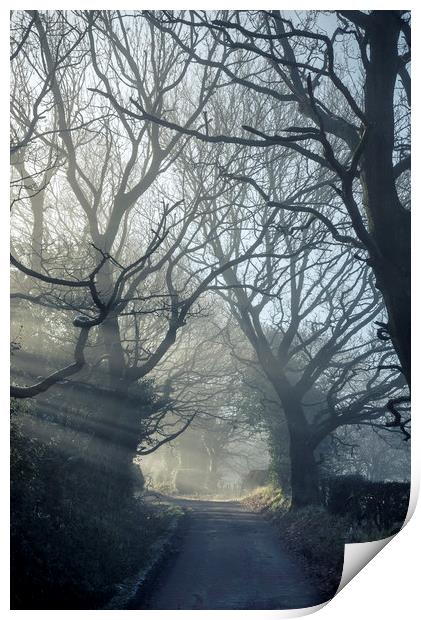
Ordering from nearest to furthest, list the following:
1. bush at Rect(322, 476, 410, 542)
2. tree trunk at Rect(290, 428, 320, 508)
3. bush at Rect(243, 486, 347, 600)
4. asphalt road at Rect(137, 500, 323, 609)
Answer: asphalt road at Rect(137, 500, 323, 609) → bush at Rect(243, 486, 347, 600) → bush at Rect(322, 476, 410, 542) → tree trunk at Rect(290, 428, 320, 508)

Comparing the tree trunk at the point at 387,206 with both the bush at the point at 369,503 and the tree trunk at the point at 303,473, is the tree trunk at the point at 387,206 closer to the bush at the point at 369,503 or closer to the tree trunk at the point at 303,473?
the bush at the point at 369,503

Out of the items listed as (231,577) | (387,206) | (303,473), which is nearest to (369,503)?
(231,577)

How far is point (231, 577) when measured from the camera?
8.12 meters

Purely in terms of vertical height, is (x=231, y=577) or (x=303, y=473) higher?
(x=303, y=473)

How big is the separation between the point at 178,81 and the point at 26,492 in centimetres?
680

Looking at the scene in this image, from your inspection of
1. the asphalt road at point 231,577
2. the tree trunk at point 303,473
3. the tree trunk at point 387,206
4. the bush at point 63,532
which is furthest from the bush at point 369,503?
the bush at point 63,532

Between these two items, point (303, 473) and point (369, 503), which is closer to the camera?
point (369, 503)

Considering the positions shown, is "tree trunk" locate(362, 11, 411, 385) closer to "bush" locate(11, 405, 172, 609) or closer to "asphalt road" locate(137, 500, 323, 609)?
"asphalt road" locate(137, 500, 323, 609)

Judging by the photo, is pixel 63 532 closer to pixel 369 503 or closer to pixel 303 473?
pixel 369 503

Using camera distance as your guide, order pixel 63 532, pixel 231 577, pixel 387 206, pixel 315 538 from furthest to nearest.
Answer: pixel 315 538 < pixel 231 577 < pixel 63 532 < pixel 387 206

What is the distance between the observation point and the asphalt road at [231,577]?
23.1 feet

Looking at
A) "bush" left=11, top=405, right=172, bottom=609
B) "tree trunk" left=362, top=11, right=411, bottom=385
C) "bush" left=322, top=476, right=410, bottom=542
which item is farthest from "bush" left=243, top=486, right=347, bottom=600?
"tree trunk" left=362, top=11, right=411, bottom=385

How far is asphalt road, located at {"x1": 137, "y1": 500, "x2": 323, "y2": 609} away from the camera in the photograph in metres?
7.04
